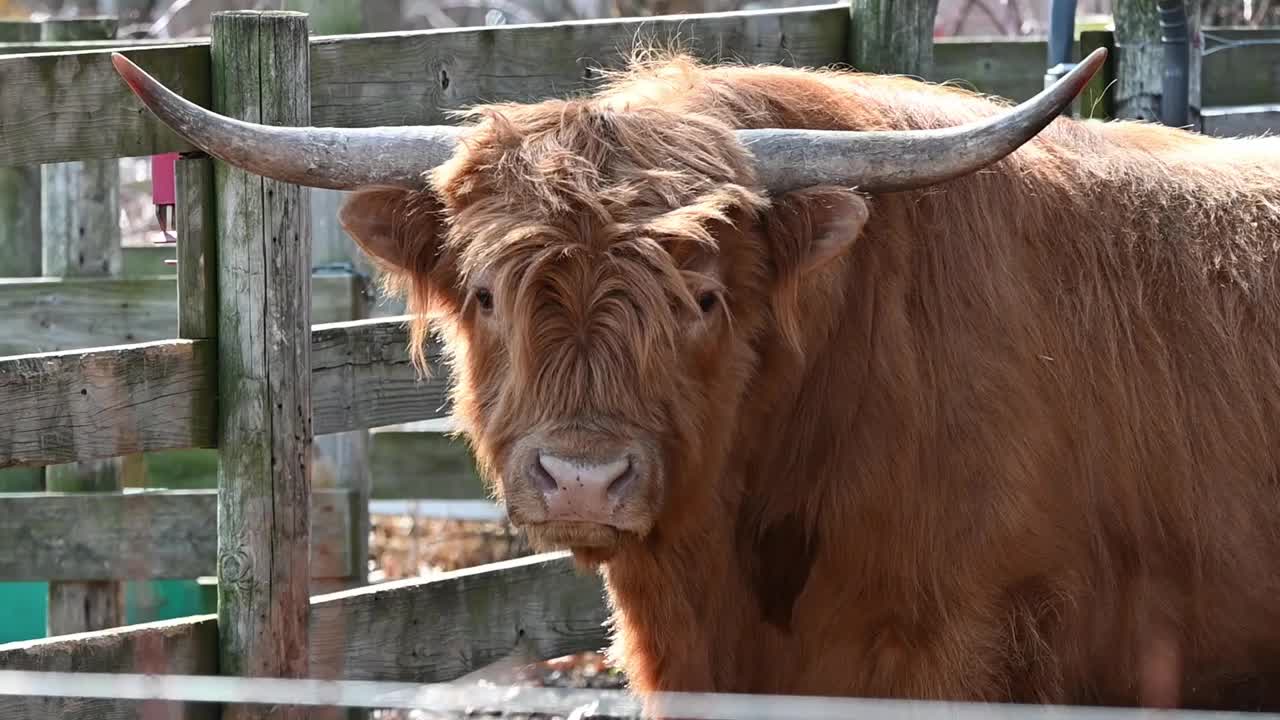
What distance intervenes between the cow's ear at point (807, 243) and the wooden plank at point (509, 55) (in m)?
1.28

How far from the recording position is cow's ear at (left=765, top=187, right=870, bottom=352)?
3705 millimetres

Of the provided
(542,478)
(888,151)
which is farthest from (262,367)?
(888,151)

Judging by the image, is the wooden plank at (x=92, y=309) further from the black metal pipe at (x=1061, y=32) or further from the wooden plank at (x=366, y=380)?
the black metal pipe at (x=1061, y=32)

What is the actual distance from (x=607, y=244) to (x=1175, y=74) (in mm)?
3544

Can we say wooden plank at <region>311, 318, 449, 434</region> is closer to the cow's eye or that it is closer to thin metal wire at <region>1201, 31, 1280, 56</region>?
the cow's eye

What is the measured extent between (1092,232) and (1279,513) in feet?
2.98

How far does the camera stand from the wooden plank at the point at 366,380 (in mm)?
4758

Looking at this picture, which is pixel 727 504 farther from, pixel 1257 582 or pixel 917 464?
pixel 1257 582

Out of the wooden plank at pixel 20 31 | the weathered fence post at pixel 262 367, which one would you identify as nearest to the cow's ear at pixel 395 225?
the weathered fence post at pixel 262 367

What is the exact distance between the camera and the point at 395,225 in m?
4.04

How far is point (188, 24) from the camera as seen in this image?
23.2 m

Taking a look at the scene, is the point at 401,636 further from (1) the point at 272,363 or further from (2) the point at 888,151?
(2) the point at 888,151

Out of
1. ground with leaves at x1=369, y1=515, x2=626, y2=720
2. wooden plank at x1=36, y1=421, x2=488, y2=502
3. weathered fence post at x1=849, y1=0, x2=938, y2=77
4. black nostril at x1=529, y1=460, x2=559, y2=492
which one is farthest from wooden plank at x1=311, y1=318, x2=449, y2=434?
ground with leaves at x1=369, y1=515, x2=626, y2=720

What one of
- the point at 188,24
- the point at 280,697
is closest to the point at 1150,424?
the point at 280,697
